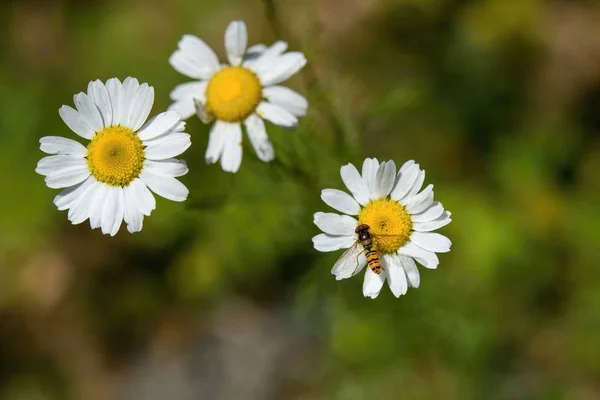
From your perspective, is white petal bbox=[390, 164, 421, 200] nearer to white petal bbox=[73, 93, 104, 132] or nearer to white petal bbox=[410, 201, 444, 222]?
white petal bbox=[410, 201, 444, 222]

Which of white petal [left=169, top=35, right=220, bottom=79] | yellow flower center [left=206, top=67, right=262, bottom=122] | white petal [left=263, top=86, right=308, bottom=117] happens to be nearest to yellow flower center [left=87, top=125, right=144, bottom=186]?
yellow flower center [left=206, top=67, right=262, bottom=122]

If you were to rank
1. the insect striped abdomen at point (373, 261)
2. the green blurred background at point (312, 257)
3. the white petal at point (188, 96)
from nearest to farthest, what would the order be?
the insect striped abdomen at point (373, 261) < the white petal at point (188, 96) < the green blurred background at point (312, 257)

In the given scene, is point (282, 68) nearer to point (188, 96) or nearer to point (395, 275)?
point (188, 96)

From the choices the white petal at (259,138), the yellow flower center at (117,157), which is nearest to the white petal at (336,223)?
the white petal at (259,138)

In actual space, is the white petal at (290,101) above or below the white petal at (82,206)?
above

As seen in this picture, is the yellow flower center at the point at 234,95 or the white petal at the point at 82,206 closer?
the white petal at the point at 82,206

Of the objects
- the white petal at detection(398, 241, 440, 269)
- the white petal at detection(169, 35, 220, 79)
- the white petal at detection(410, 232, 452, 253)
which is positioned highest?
the white petal at detection(169, 35, 220, 79)

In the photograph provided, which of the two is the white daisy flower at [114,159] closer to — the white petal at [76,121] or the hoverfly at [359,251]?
the white petal at [76,121]

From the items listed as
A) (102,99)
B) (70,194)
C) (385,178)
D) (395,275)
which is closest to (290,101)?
(385,178)
